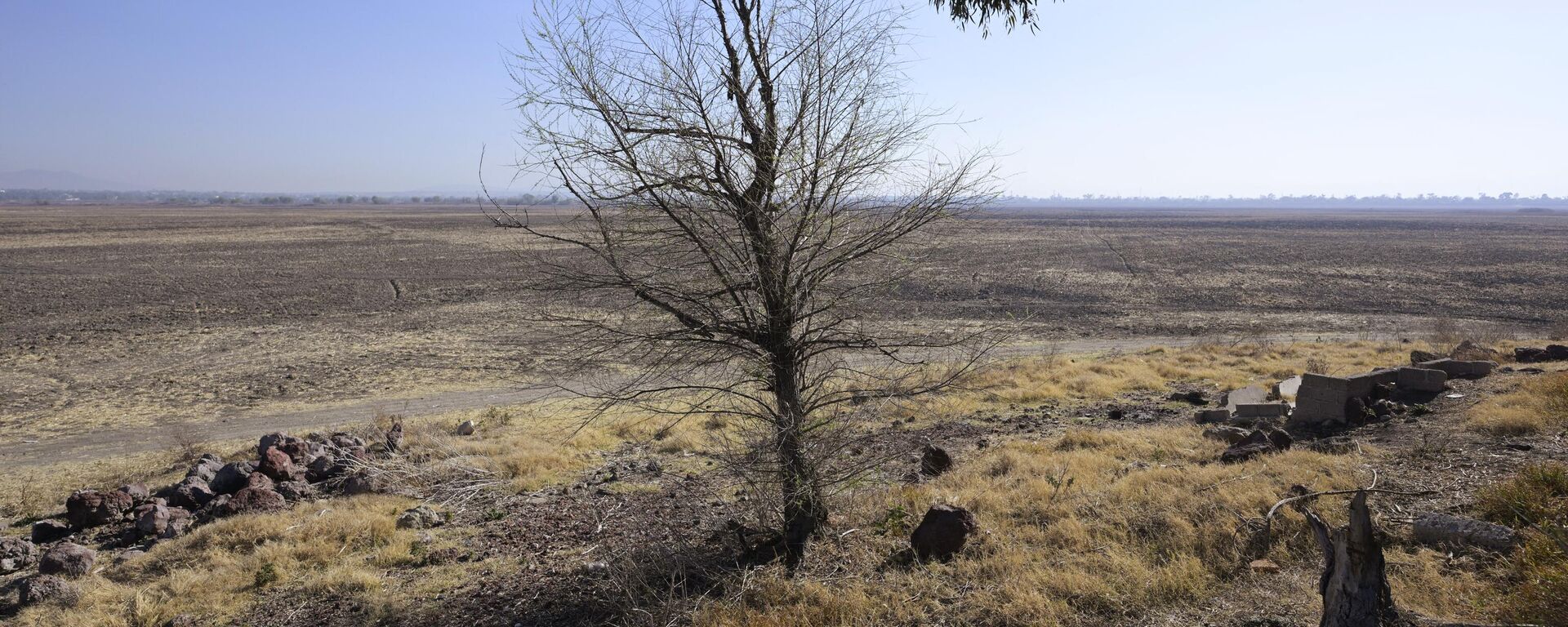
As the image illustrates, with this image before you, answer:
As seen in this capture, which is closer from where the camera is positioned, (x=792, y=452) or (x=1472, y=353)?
(x=792, y=452)

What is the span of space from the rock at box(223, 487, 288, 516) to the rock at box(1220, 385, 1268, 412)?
43.1 ft

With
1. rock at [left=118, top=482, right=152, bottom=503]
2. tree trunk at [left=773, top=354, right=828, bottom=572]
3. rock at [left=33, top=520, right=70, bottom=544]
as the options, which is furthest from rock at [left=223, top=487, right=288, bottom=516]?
tree trunk at [left=773, top=354, right=828, bottom=572]

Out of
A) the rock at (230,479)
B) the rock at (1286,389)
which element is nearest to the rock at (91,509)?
the rock at (230,479)

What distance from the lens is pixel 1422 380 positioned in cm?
1216

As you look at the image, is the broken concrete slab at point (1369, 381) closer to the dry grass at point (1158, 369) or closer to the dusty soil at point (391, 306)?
the dry grass at point (1158, 369)

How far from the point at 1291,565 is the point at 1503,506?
182 centimetres

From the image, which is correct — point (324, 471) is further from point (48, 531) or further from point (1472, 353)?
point (1472, 353)

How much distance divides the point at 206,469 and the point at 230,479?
1.78 feet

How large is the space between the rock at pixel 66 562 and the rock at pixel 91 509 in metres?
1.56

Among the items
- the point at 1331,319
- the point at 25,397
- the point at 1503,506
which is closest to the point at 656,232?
the point at 1503,506

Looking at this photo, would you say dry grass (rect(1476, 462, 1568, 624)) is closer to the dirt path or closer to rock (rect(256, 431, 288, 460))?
the dirt path

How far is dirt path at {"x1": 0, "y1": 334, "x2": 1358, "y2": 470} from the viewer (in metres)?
13.8

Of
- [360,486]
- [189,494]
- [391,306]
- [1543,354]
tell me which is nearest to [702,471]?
[360,486]

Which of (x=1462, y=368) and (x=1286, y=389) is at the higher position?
(x=1462, y=368)
